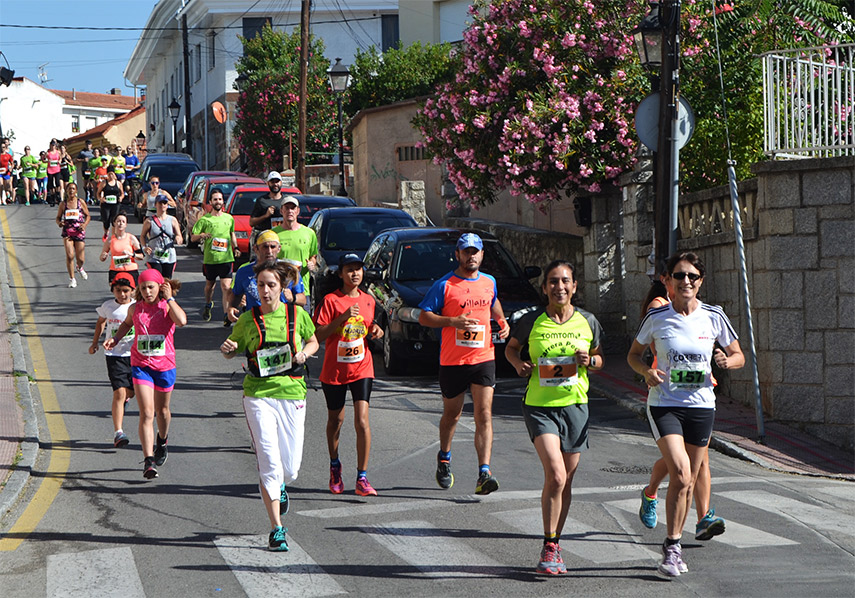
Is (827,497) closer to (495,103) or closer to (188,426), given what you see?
(188,426)

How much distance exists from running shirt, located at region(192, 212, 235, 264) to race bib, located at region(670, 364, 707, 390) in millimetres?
10887

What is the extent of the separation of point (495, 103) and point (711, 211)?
479 centimetres

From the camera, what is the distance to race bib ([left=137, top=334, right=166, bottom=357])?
9516 mm

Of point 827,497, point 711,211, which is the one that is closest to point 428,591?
point 827,497

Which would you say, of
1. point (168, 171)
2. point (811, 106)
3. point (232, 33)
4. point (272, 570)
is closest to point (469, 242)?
point (272, 570)

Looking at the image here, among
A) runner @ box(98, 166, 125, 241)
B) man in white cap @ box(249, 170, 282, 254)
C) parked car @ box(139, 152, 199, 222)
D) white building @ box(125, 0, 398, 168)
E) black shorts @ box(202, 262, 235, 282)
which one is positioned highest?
white building @ box(125, 0, 398, 168)

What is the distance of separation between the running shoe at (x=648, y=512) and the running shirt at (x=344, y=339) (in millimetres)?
2388

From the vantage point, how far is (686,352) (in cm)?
717

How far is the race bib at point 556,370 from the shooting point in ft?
23.7

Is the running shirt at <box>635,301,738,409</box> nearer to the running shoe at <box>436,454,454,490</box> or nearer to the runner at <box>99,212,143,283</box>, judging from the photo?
the running shoe at <box>436,454,454,490</box>

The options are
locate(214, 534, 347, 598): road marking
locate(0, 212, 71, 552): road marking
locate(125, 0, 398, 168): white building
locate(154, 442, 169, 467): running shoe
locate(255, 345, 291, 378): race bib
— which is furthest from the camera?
locate(125, 0, 398, 168): white building

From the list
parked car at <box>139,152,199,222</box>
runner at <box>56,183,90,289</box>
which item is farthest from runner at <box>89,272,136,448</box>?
parked car at <box>139,152,199,222</box>

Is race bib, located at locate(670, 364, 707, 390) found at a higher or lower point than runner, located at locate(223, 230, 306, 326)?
lower

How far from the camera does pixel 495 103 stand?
17.7 m
